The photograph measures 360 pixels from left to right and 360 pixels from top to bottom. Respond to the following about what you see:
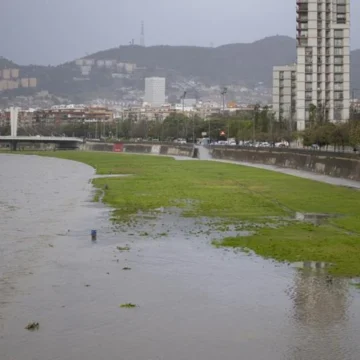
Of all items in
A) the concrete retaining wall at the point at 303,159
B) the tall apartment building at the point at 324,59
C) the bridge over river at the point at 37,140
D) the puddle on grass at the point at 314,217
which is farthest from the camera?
the bridge over river at the point at 37,140

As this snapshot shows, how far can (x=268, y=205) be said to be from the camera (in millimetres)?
31781

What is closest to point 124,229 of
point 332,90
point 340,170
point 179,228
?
point 179,228

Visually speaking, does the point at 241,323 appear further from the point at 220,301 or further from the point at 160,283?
the point at 160,283

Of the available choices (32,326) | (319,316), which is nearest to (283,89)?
(319,316)

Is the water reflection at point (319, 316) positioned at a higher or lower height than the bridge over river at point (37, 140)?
lower

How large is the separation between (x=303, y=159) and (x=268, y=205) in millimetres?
34321

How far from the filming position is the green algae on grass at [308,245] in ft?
56.0

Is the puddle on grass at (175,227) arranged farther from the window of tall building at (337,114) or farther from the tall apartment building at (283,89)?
the tall apartment building at (283,89)

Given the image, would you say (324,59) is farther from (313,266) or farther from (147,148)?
(313,266)

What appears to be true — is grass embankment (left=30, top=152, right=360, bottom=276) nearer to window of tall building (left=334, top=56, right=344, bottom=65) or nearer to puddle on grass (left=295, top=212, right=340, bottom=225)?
puddle on grass (left=295, top=212, right=340, bottom=225)

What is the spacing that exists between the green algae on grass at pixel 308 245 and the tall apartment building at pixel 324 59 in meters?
93.2

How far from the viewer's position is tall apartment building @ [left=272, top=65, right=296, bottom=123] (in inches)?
5295

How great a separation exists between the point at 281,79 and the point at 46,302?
126 m

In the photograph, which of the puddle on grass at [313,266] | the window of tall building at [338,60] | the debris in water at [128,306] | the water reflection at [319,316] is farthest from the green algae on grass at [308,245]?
the window of tall building at [338,60]
